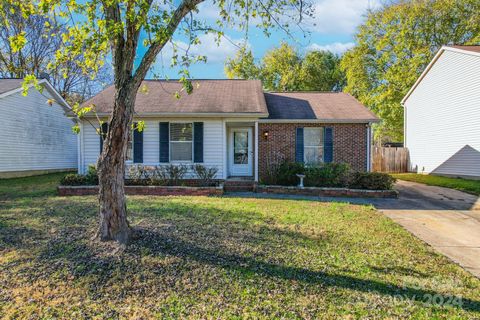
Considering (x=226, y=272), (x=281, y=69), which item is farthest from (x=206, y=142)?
(x=281, y=69)

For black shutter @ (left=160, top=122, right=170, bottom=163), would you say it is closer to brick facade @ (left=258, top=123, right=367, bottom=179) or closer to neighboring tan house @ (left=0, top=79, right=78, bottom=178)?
brick facade @ (left=258, top=123, right=367, bottom=179)

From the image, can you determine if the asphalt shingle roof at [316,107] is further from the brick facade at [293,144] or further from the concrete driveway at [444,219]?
the concrete driveway at [444,219]

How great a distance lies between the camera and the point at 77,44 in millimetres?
4184

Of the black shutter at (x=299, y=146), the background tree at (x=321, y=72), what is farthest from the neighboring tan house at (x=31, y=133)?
the background tree at (x=321, y=72)

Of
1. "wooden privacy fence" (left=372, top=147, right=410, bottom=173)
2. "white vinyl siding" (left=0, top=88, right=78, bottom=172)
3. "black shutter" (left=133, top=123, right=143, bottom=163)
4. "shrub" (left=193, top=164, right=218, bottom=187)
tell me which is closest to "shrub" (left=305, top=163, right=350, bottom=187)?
"shrub" (left=193, top=164, right=218, bottom=187)

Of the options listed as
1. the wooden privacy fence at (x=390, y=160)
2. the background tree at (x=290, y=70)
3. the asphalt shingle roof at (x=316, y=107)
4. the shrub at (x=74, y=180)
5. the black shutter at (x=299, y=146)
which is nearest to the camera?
the shrub at (x=74, y=180)

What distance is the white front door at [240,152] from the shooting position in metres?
12.7

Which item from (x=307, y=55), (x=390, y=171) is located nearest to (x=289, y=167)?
(x=390, y=171)

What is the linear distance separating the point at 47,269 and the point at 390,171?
796 inches

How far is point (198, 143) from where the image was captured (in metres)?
11.4

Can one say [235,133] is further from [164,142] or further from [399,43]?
[399,43]

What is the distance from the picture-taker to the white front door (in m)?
12.7

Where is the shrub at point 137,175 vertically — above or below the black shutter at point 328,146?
below

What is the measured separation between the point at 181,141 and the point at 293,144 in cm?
447
